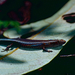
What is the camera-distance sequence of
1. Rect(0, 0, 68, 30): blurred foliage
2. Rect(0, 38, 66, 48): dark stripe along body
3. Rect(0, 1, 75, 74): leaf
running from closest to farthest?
Rect(0, 1, 75, 74): leaf
Rect(0, 38, 66, 48): dark stripe along body
Rect(0, 0, 68, 30): blurred foliage

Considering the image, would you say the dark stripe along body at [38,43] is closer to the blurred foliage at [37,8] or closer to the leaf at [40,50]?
the leaf at [40,50]

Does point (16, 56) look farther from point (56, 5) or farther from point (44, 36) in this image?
point (56, 5)

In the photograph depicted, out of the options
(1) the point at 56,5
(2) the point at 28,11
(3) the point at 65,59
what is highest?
(1) the point at 56,5

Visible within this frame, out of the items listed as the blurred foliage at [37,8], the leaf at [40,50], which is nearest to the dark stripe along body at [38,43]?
the leaf at [40,50]

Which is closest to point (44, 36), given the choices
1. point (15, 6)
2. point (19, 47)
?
point (19, 47)

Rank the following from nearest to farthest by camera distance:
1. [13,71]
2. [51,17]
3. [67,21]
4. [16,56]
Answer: [13,71] < [16,56] < [67,21] < [51,17]

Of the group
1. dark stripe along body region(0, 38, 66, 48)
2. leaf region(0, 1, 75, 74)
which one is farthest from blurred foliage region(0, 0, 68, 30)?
dark stripe along body region(0, 38, 66, 48)

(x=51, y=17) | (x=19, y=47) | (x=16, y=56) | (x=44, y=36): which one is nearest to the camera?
(x=16, y=56)

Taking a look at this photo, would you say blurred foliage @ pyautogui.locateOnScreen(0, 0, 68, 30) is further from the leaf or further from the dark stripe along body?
the dark stripe along body

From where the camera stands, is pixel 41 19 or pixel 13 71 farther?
pixel 41 19
